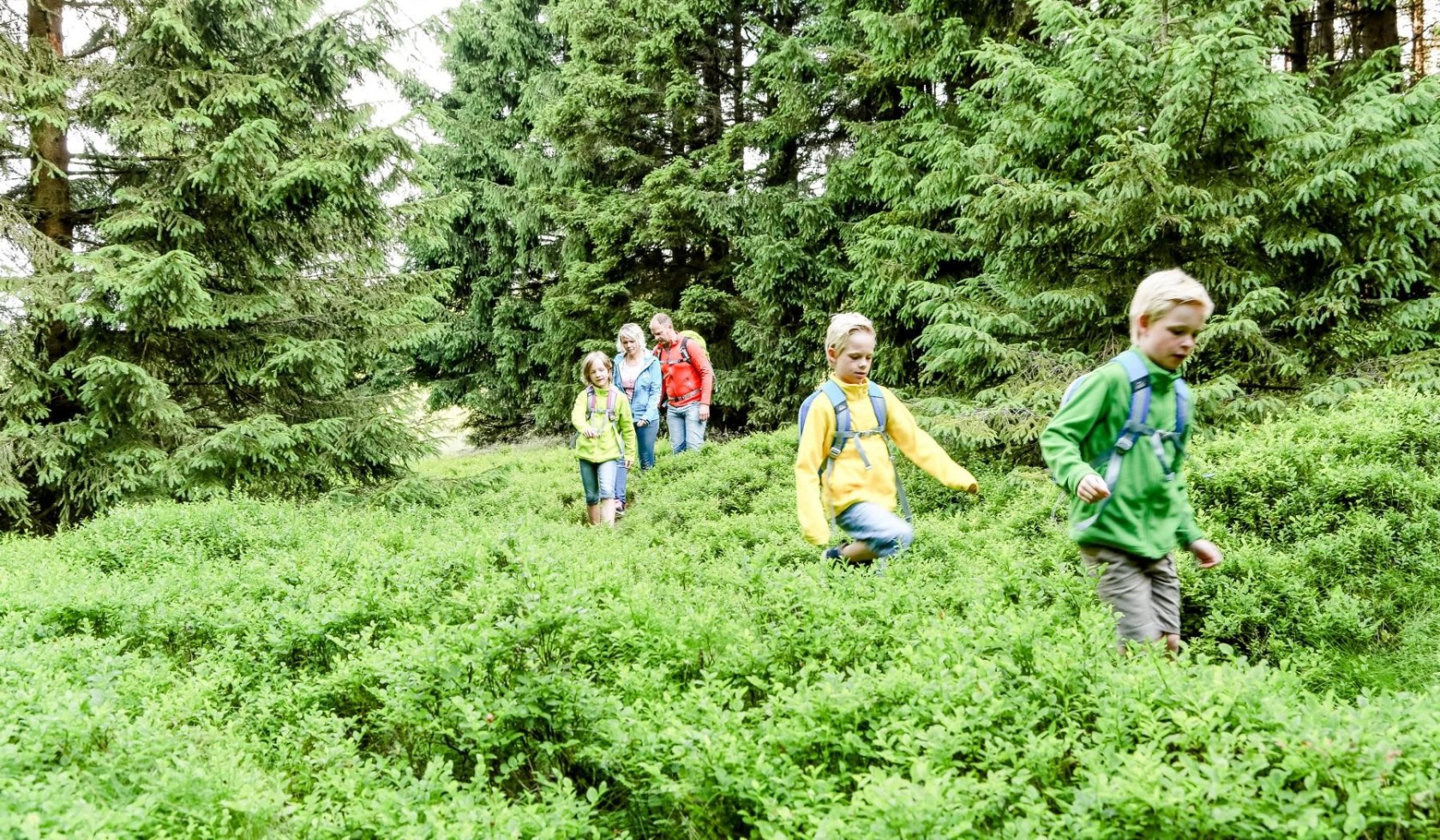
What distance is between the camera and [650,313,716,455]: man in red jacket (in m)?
13.1

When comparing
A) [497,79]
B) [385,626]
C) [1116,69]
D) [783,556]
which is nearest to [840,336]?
[783,556]

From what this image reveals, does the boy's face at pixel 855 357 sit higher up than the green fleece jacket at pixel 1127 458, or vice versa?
the boy's face at pixel 855 357

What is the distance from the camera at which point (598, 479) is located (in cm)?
1009

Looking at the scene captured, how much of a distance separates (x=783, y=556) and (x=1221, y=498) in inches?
139

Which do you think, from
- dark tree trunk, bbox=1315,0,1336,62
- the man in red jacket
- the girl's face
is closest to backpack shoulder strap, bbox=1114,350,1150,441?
the girl's face

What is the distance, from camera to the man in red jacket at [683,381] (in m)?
13.1

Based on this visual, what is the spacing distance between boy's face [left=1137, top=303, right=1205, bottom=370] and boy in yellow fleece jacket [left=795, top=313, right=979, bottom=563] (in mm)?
1438

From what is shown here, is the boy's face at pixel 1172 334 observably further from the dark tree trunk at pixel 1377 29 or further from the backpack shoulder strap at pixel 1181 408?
the dark tree trunk at pixel 1377 29

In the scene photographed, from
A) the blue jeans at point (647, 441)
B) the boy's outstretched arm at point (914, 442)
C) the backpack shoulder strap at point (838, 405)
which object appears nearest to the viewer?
the backpack shoulder strap at point (838, 405)

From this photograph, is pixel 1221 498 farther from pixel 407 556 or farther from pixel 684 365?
pixel 684 365

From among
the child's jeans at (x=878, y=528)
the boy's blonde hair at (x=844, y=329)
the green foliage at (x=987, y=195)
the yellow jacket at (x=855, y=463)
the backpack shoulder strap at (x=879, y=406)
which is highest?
the green foliage at (x=987, y=195)

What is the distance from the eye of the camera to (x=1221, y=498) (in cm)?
680

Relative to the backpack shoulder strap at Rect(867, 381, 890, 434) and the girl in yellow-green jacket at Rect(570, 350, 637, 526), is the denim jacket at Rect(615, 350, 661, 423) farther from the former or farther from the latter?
the backpack shoulder strap at Rect(867, 381, 890, 434)

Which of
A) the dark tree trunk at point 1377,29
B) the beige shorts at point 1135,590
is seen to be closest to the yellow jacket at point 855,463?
the beige shorts at point 1135,590
